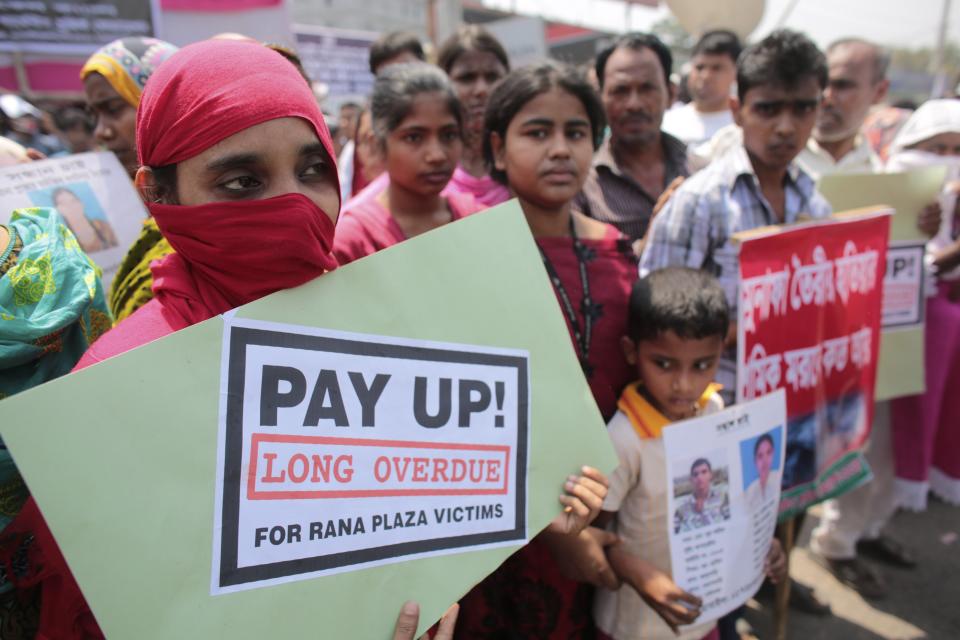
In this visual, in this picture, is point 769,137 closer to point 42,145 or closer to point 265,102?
point 265,102

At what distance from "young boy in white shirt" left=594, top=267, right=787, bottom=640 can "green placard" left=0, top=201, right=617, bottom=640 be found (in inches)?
23.7

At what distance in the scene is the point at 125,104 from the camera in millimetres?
1949

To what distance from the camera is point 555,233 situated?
6.12 feet

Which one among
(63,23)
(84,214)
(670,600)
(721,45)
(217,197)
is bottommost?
(670,600)

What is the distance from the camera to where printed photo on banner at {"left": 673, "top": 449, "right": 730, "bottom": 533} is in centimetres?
155

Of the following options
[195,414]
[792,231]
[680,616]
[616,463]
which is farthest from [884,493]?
[195,414]

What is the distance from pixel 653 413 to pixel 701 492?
235mm

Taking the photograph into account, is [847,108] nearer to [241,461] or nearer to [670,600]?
[670,600]

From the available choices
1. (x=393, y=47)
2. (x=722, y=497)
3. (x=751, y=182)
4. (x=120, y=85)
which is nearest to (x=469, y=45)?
(x=393, y=47)

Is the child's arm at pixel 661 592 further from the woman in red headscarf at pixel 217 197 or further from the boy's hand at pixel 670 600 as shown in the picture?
the woman in red headscarf at pixel 217 197

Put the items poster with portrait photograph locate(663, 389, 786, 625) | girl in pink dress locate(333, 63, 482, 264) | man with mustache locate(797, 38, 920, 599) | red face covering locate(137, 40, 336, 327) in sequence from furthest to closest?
man with mustache locate(797, 38, 920, 599) < girl in pink dress locate(333, 63, 482, 264) < poster with portrait photograph locate(663, 389, 786, 625) < red face covering locate(137, 40, 336, 327)

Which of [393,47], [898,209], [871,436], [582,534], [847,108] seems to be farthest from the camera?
[393,47]

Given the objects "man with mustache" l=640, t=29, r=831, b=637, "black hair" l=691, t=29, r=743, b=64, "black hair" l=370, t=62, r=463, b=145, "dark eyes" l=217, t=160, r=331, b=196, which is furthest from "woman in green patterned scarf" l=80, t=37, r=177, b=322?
"black hair" l=691, t=29, r=743, b=64

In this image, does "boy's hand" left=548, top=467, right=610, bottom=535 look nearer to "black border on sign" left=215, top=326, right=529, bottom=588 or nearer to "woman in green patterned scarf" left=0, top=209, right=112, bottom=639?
"black border on sign" left=215, top=326, right=529, bottom=588
